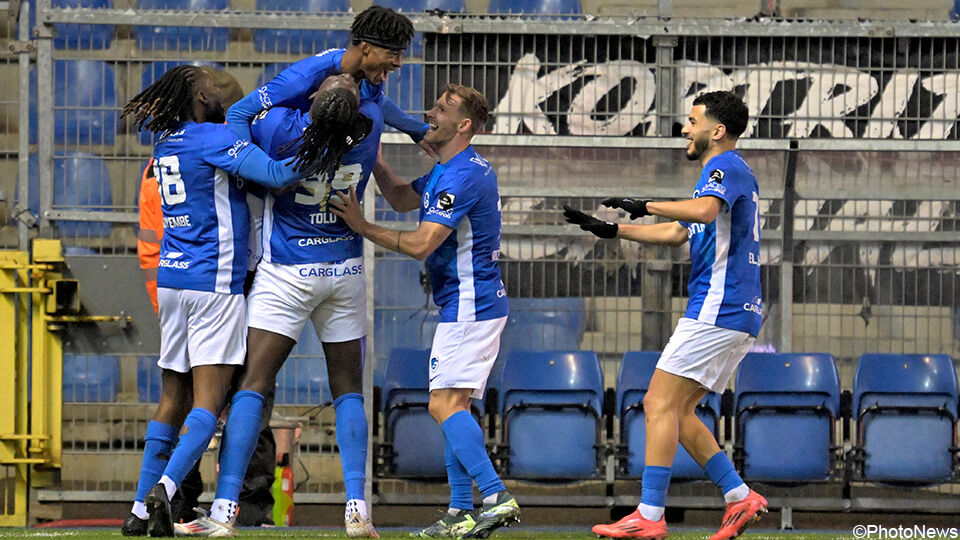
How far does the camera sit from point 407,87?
931 centimetres

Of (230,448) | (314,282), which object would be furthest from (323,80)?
(230,448)

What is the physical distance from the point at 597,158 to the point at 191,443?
12.2 ft

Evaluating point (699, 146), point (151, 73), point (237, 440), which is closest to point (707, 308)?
point (699, 146)

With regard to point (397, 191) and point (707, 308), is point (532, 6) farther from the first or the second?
point (707, 308)

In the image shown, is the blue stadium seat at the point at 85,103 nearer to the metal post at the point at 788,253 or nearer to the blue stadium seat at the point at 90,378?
the blue stadium seat at the point at 90,378

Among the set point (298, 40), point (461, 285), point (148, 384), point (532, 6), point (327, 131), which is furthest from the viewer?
point (532, 6)

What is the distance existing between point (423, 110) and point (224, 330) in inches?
140

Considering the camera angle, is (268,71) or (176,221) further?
(268,71)

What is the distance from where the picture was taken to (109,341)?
8.80 m

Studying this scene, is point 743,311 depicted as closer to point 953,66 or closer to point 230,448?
point 230,448

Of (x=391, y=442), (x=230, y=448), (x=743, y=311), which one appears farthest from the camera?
(x=391, y=442)

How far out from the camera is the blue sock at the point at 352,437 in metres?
6.09

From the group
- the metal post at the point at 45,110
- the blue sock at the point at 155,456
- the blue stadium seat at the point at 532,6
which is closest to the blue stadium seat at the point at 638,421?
the blue sock at the point at 155,456

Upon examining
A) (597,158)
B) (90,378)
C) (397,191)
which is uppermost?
(597,158)
